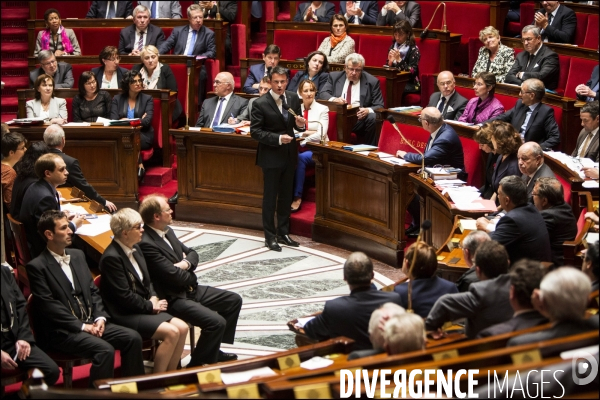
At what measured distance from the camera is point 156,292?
5.09 metres

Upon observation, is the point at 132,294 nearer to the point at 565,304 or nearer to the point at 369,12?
the point at 565,304

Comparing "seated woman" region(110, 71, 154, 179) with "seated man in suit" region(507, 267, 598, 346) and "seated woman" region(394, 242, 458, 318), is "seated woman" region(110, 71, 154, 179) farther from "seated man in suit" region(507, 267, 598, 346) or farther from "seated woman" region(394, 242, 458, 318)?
"seated man in suit" region(507, 267, 598, 346)

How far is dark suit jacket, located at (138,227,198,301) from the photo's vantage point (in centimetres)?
499

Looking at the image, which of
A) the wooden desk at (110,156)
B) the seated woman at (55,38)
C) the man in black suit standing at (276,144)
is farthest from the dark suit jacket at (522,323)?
the seated woman at (55,38)

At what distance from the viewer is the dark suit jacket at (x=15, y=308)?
4.25 m

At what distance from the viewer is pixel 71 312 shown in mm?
4602

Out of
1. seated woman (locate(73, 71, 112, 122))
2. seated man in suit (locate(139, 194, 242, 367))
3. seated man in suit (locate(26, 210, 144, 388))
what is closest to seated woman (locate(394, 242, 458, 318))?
seated man in suit (locate(139, 194, 242, 367))

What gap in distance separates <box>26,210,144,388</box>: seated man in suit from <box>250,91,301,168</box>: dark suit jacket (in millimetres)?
2622

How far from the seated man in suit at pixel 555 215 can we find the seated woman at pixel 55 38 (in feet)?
20.6

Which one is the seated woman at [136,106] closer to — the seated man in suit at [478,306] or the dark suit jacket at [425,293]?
the dark suit jacket at [425,293]

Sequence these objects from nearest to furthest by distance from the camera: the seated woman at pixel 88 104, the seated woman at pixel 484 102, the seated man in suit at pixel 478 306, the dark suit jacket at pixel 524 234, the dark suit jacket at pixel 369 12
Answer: the seated man in suit at pixel 478 306, the dark suit jacket at pixel 524 234, the seated woman at pixel 484 102, the seated woman at pixel 88 104, the dark suit jacket at pixel 369 12

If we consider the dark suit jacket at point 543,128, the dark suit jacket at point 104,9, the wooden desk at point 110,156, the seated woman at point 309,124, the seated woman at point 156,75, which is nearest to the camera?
the dark suit jacket at point 543,128

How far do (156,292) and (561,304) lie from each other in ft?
8.03

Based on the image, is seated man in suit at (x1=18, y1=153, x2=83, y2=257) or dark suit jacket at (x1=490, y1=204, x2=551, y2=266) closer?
dark suit jacket at (x1=490, y1=204, x2=551, y2=266)
